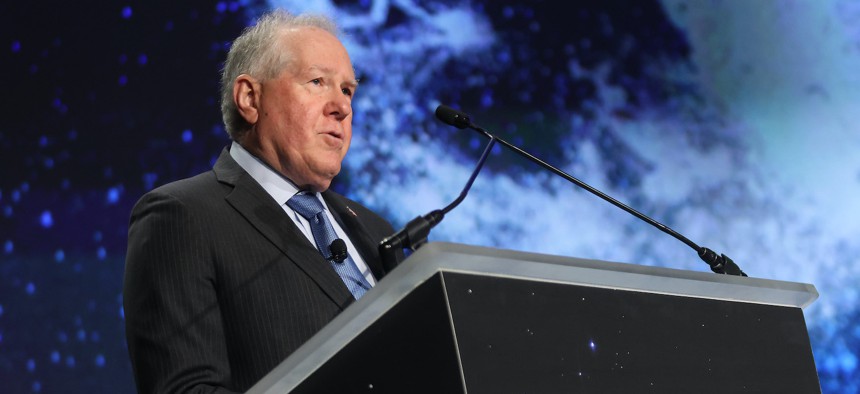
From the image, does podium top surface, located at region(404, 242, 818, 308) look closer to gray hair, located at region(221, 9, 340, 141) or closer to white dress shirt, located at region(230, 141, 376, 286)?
white dress shirt, located at region(230, 141, 376, 286)

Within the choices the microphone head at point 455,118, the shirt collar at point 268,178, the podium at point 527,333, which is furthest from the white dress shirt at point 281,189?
the podium at point 527,333

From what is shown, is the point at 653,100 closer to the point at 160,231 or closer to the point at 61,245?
the point at 61,245

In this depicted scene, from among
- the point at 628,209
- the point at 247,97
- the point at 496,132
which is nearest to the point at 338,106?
the point at 247,97

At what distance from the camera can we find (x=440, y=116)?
5.43 ft

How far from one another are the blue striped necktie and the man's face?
58 mm

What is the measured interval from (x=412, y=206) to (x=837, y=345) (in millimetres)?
1610

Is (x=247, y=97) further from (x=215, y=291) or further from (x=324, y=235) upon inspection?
(x=215, y=291)

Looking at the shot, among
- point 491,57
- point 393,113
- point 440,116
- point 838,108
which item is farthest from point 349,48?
point 838,108

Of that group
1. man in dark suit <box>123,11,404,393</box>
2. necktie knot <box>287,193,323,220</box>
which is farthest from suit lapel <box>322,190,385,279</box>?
necktie knot <box>287,193,323,220</box>

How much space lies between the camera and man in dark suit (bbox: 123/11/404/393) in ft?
4.74

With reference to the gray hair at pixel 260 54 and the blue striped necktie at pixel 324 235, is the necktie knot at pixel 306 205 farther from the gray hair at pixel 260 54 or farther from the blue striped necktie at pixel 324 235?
the gray hair at pixel 260 54

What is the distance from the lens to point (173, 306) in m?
1.44

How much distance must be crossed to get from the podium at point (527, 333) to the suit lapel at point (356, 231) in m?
0.72

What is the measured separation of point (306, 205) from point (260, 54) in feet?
1.19
